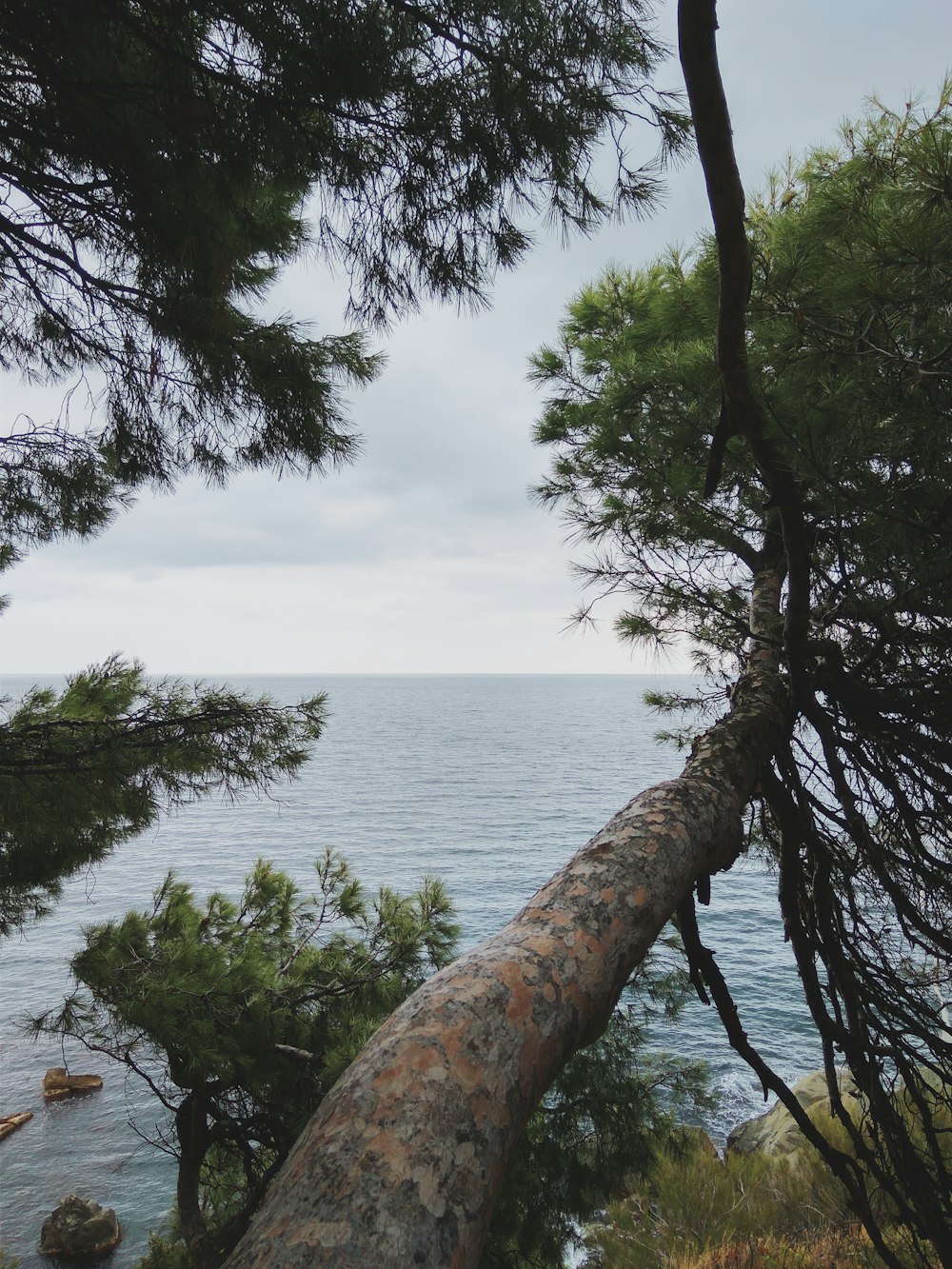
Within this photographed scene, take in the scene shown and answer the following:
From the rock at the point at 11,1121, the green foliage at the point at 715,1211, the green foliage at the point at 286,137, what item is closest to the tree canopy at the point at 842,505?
the green foliage at the point at 286,137

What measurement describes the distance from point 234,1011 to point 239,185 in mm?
4036

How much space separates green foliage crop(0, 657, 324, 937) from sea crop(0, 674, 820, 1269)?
0.27 metres

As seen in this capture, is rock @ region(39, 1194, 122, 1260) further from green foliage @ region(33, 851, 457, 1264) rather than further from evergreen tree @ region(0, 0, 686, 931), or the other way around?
evergreen tree @ region(0, 0, 686, 931)

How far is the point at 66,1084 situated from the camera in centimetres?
1332

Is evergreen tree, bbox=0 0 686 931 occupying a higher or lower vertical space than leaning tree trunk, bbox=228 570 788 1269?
higher

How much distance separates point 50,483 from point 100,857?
2.92 metres

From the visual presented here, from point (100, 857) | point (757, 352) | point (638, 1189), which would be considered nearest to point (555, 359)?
point (757, 352)

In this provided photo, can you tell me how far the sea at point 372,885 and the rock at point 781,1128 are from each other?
95cm

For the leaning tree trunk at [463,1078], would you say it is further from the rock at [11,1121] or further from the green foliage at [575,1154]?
the rock at [11,1121]

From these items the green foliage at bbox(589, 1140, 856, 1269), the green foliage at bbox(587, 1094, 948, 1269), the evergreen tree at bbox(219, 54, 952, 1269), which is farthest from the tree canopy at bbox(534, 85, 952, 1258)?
the green foliage at bbox(589, 1140, 856, 1269)

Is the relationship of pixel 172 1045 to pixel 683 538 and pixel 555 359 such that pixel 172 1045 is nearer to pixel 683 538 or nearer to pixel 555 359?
pixel 683 538

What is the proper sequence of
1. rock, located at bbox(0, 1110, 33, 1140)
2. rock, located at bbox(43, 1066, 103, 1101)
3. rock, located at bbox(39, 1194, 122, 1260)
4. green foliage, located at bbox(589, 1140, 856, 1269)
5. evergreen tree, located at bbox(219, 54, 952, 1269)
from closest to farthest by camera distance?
1. evergreen tree, located at bbox(219, 54, 952, 1269)
2. green foliage, located at bbox(589, 1140, 856, 1269)
3. rock, located at bbox(39, 1194, 122, 1260)
4. rock, located at bbox(0, 1110, 33, 1140)
5. rock, located at bbox(43, 1066, 103, 1101)

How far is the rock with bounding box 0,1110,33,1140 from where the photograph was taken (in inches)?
474

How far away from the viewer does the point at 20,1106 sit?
12.9 m
